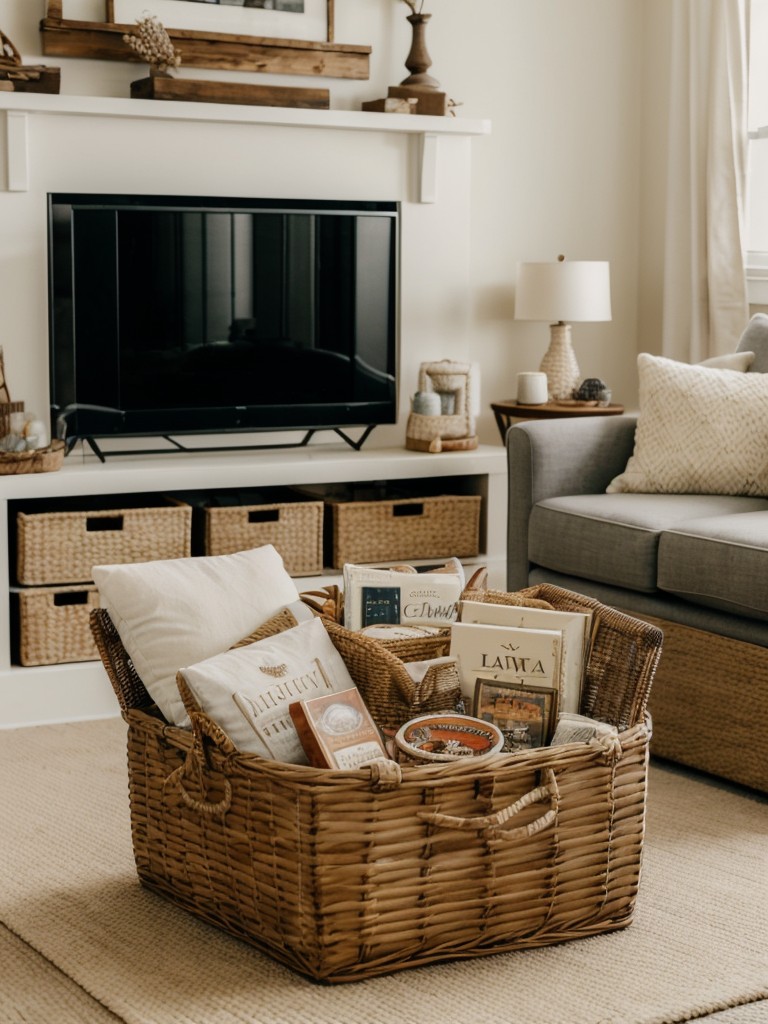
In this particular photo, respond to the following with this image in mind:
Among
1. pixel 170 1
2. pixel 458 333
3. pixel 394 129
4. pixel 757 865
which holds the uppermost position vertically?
pixel 170 1

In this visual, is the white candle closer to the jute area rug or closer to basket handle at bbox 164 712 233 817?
the jute area rug

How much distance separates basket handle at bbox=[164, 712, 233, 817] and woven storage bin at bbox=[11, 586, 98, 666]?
136cm

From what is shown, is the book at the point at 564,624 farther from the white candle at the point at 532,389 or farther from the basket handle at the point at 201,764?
the white candle at the point at 532,389

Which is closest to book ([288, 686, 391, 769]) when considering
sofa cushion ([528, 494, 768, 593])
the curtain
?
sofa cushion ([528, 494, 768, 593])

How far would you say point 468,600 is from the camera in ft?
7.68

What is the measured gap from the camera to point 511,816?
2.01 metres

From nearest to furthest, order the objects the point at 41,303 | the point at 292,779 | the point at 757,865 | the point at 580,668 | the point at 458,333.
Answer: the point at 292,779
the point at 580,668
the point at 757,865
the point at 41,303
the point at 458,333

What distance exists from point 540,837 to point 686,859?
1.87 ft

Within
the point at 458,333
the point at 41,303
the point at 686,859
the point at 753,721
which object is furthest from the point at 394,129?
the point at 686,859

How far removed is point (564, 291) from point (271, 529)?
1.22 meters

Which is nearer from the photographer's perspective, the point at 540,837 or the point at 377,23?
the point at 540,837

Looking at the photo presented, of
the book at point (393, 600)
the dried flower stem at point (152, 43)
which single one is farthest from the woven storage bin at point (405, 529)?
the book at point (393, 600)

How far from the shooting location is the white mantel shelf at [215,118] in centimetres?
363

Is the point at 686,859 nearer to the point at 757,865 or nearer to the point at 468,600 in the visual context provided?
the point at 757,865
